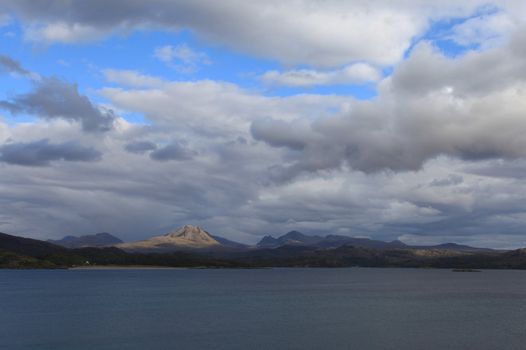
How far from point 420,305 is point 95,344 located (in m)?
86.7

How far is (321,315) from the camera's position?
111188mm

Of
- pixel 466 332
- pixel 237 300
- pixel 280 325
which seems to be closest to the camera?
pixel 466 332

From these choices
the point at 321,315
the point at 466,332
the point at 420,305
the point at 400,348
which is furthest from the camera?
the point at 420,305

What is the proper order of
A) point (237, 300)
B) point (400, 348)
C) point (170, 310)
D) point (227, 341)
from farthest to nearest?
point (237, 300), point (170, 310), point (227, 341), point (400, 348)

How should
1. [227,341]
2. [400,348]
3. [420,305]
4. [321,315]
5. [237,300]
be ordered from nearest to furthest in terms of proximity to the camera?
1. [400,348]
2. [227,341]
3. [321,315]
4. [420,305]
5. [237,300]

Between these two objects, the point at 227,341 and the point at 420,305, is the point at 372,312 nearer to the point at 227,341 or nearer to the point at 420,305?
the point at 420,305

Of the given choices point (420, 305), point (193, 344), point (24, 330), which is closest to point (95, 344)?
point (193, 344)

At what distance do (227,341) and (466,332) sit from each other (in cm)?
3827

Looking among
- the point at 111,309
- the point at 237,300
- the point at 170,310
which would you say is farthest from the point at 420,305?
the point at 111,309

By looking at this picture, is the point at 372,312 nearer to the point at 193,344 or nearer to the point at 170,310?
the point at 170,310

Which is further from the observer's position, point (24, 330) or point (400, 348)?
point (24, 330)

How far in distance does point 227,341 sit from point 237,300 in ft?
242

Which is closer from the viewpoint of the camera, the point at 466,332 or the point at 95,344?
the point at 95,344

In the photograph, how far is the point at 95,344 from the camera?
75.2 m
